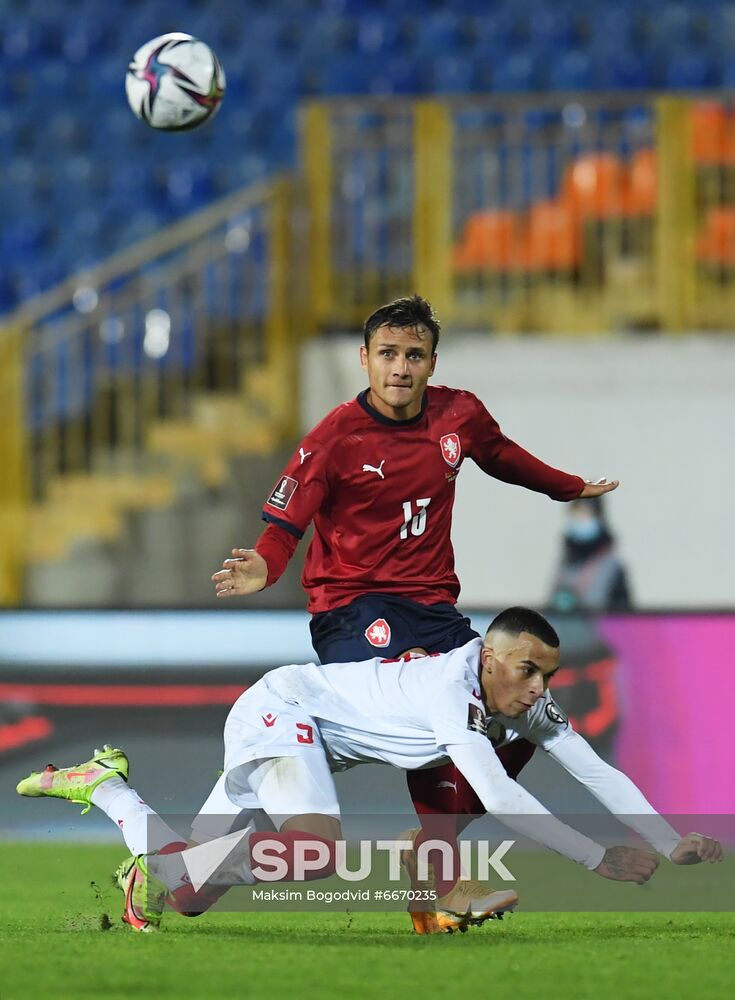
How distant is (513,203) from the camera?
10.3 m

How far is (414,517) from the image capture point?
199 inches

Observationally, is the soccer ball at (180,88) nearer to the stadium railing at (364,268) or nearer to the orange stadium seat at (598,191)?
the stadium railing at (364,268)

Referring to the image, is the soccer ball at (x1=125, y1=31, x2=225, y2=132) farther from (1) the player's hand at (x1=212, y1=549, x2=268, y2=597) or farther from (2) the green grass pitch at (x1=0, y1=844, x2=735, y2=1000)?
(2) the green grass pitch at (x1=0, y1=844, x2=735, y2=1000)

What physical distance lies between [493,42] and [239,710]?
8415mm

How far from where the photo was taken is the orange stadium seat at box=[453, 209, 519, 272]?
1023 centimetres

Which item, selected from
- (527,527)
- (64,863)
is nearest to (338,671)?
(64,863)

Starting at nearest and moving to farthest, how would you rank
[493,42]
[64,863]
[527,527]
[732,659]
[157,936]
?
1. [157,936]
2. [64,863]
3. [732,659]
4. [527,527]
5. [493,42]

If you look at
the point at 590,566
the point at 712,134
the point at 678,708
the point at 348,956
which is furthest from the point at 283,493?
the point at 712,134

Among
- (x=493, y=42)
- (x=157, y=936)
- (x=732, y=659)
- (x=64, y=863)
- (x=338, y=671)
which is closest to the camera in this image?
(x=157, y=936)

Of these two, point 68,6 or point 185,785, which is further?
point 68,6

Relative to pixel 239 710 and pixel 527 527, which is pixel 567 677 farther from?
pixel 527 527

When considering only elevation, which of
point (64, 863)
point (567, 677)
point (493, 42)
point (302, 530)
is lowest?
point (64, 863)

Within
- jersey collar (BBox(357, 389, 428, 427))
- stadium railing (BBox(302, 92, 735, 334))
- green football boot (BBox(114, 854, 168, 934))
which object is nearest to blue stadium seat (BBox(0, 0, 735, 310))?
stadium railing (BBox(302, 92, 735, 334))

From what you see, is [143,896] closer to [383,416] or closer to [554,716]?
[554,716]
